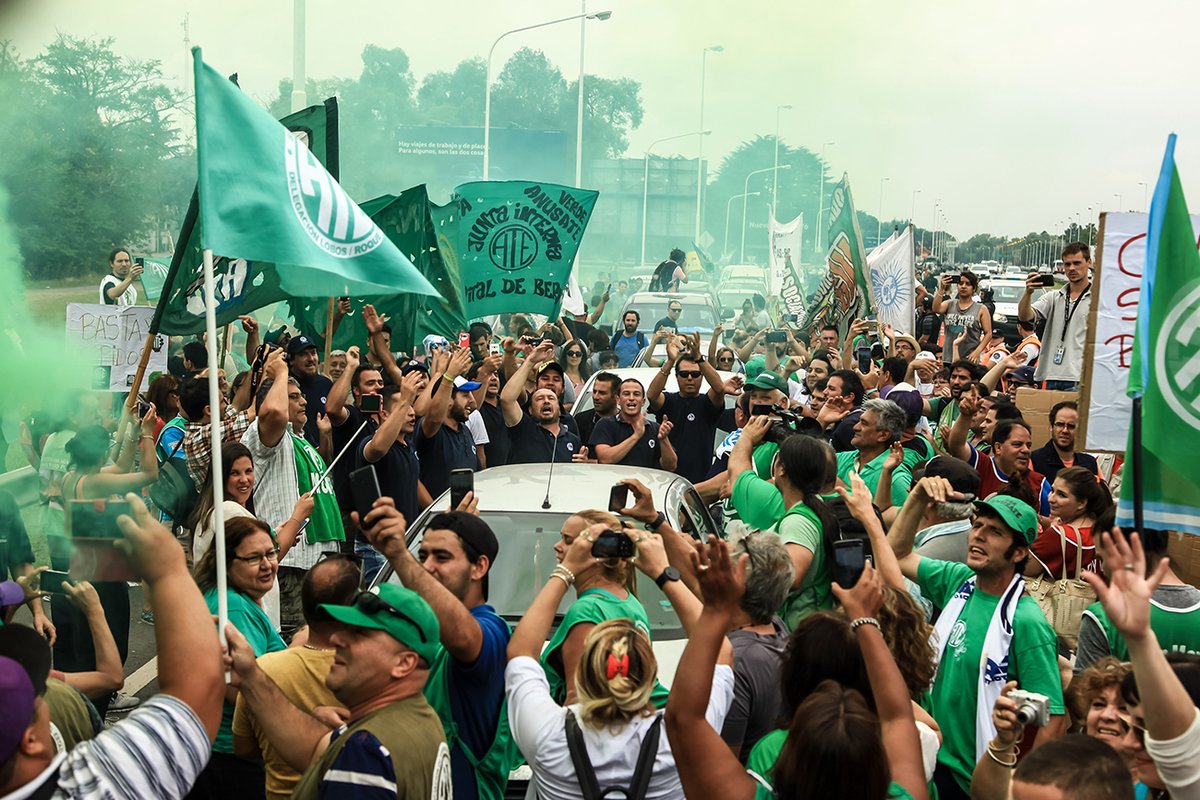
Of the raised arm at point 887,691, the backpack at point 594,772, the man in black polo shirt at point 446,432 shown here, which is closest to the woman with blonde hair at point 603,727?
the backpack at point 594,772

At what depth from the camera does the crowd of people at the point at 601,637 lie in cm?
278

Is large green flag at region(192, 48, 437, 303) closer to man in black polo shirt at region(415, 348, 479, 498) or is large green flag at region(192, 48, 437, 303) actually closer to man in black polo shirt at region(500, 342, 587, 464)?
man in black polo shirt at region(415, 348, 479, 498)

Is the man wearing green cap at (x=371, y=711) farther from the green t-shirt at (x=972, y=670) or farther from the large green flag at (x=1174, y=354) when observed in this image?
the large green flag at (x=1174, y=354)

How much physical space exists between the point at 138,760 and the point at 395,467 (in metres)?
4.80

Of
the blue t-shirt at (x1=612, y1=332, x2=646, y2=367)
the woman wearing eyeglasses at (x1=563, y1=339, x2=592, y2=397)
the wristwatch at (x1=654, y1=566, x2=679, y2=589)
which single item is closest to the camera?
the wristwatch at (x1=654, y1=566, x2=679, y2=589)

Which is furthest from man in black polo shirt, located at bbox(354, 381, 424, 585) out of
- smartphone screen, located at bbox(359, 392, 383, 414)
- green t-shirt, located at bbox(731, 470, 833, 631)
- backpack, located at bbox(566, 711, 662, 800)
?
backpack, located at bbox(566, 711, 662, 800)

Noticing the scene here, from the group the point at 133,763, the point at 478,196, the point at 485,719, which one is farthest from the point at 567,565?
the point at 478,196

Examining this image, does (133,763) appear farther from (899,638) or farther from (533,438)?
(533,438)

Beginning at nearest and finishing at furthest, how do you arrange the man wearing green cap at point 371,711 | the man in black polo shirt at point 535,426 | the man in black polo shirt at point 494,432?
1. the man wearing green cap at point 371,711
2. the man in black polo shirt at point 535,426
3. the man in black polo shirt at point 494,432

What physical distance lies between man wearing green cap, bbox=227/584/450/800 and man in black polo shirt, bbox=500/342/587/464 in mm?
5421

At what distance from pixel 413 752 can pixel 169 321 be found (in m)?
2.97

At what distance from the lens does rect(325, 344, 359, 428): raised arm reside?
7648 millimetres

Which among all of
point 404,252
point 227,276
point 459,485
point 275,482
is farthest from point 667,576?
point 404,252

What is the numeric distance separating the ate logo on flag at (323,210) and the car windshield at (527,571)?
162 centimetres
